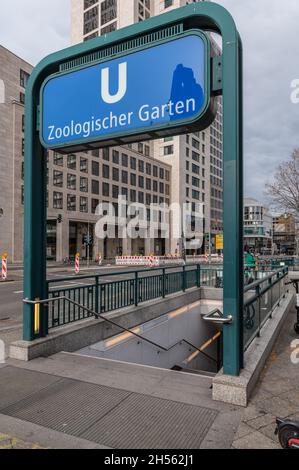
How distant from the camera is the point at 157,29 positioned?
4.66 metres

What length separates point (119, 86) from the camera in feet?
15.8

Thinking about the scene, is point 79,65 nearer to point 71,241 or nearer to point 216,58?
point 216,58

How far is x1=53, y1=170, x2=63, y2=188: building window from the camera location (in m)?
45.4

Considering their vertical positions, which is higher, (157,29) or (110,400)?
(157,29)

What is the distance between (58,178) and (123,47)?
4312 centimetres

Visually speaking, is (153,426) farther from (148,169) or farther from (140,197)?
(148,169)

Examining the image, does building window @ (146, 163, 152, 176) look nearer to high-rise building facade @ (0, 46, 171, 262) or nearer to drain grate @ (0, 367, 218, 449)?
high-rise building facade @ (0, 46, 171, 262)

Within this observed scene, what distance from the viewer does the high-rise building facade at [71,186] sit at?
40719 mm

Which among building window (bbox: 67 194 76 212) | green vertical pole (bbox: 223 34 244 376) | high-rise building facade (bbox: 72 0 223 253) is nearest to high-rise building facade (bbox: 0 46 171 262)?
building window (bbox: 67 194 76 212)

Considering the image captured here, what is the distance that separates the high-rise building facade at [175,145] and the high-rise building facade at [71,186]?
328cm

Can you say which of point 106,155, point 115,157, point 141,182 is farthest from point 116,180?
point 141,182

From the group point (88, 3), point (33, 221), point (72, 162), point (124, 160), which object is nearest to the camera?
point (33, 221)
